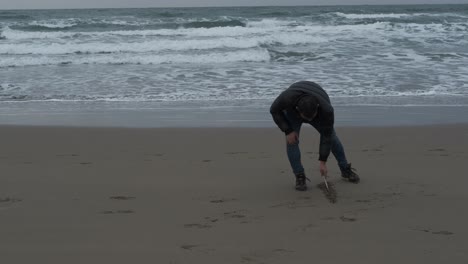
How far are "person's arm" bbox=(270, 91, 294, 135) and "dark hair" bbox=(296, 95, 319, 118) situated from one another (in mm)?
159

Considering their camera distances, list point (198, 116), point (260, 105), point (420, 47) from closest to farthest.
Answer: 1. point (198, 116)
2. point (260, 105)
3. point (420, 47)

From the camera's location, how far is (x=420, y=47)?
53.6 feet

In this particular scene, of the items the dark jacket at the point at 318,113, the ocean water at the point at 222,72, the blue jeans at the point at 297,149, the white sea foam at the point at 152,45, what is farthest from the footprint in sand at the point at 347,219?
the white sea foam at the point at 152,45

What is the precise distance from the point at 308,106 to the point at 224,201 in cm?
99

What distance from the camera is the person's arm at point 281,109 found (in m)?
3.95

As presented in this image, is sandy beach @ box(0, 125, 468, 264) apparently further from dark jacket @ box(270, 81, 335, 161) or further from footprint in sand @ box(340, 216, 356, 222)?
dark jacket @ box(270, 81, 335, 161)

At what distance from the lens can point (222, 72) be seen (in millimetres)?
12078

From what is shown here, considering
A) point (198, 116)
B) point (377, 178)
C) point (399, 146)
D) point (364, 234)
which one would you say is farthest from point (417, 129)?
point (364, 234)

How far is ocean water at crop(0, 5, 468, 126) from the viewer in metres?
7.93

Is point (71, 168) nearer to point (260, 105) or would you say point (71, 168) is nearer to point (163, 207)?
point (163, 207)

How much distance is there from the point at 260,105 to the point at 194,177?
399 centimetres

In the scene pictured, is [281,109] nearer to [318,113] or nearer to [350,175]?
[318,113]

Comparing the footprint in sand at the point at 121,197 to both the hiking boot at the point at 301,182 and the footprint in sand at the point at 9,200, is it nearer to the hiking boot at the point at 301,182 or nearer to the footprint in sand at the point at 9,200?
the footprint in sand at the point at 9,200

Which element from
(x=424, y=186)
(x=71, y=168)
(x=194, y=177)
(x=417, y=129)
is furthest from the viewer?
(x=417, y=129)
